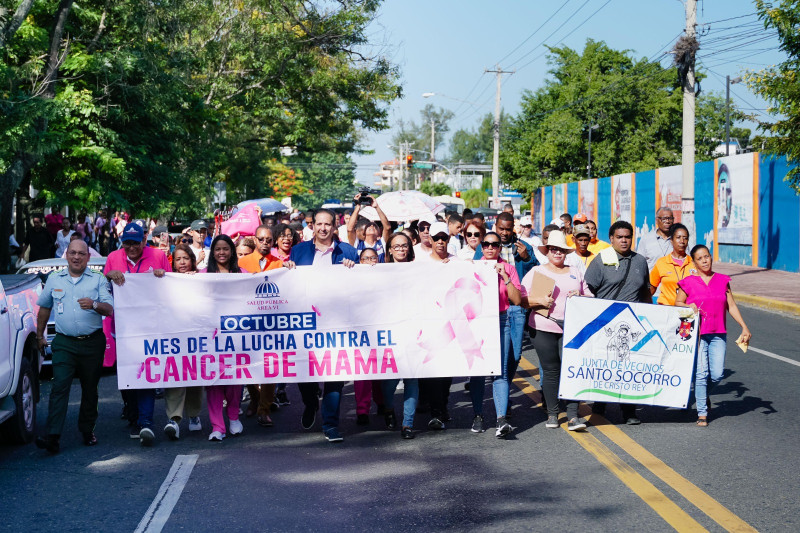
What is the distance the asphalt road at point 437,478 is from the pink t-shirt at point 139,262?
1.46 m

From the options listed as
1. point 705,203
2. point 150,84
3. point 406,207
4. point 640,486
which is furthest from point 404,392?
point 705,203

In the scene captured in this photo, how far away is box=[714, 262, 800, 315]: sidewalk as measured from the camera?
19281 mm

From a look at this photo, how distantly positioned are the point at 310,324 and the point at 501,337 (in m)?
1.69

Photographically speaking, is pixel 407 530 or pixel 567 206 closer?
pixel 407 530

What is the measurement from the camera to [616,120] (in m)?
57.3

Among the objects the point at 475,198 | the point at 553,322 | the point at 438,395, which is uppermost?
the point at 475,198

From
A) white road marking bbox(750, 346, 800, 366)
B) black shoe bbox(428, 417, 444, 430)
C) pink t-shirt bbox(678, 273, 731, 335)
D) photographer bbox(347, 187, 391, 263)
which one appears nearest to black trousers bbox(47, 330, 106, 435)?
black shoe bbox(428, 417, 444, 430)

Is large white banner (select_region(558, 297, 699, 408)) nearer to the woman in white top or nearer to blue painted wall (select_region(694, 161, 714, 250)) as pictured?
the woman in white top

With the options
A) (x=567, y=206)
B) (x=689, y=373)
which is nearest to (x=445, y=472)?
(x=689, y=373)

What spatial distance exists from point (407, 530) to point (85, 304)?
369cm

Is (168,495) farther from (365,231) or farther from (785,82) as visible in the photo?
(785,82)

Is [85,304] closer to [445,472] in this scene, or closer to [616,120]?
[445,472]

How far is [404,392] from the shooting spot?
827cm

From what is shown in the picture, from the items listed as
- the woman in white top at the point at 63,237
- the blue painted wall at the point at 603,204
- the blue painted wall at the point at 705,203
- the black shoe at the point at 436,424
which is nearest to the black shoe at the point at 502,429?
the black shoe at the point at 436,424
